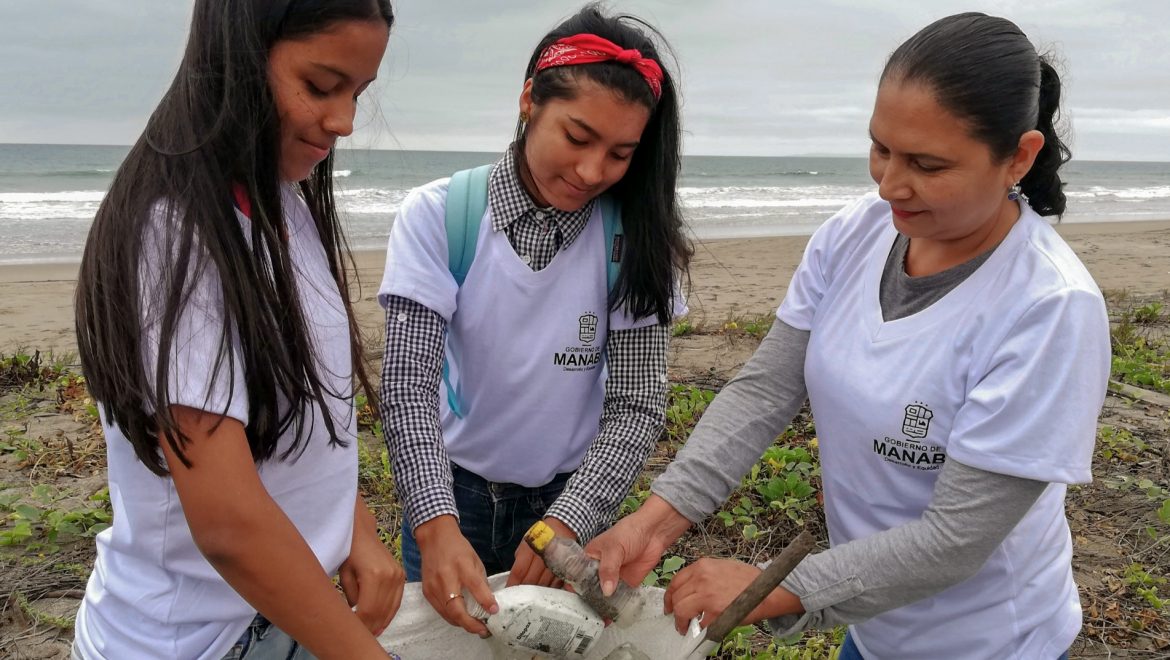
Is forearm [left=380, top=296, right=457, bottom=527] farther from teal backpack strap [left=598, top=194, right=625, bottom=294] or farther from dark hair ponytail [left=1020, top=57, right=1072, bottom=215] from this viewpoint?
dark hair ponytail [left=1020, top=57, right=1072, bottom=215]

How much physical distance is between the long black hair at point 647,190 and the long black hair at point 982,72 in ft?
1.81

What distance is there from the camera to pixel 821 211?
22578 millimetres

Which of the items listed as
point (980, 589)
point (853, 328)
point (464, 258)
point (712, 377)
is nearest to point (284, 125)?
point (464, 258)

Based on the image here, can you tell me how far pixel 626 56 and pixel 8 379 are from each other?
14.9ft

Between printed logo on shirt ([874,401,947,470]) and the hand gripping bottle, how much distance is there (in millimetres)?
550

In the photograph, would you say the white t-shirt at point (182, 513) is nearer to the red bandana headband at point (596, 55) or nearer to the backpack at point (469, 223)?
the backpack at point (469, 223)

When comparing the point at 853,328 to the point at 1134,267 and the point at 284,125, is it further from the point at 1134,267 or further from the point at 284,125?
the point at 1134,267

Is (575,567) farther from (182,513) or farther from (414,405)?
(182,513)

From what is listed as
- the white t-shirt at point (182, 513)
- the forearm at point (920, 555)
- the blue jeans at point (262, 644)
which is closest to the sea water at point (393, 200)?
the white t-shirt at point (182, 513)

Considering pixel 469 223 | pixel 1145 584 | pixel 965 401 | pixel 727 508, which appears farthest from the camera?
pixel 727 508

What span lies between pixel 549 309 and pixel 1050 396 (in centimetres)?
99

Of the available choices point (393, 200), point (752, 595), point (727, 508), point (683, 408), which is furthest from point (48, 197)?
point (752, 595)

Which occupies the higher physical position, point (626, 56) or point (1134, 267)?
point (626, 56)

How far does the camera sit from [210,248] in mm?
1151
